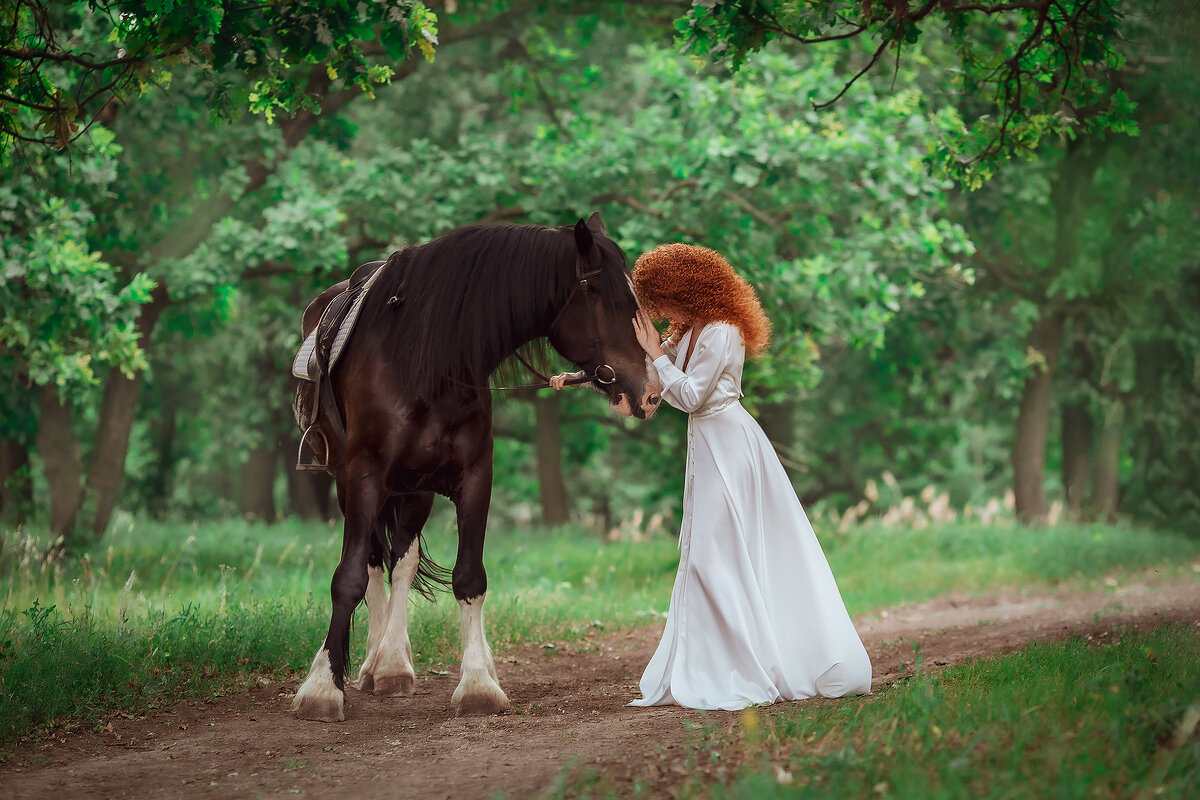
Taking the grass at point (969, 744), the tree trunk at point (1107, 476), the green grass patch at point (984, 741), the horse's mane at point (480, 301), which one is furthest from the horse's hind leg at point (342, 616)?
the tree trunk at point (1107, 476)

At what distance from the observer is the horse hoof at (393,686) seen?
20.3ft

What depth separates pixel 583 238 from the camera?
17.2ft

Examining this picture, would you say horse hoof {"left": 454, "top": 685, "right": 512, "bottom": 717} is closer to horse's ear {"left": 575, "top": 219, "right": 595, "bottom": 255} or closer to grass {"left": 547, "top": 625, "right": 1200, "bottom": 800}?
grass {"left": 547, "top": 625, "right": 1200, "bottom": 800}

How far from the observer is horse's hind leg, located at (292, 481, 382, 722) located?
17.6 feet

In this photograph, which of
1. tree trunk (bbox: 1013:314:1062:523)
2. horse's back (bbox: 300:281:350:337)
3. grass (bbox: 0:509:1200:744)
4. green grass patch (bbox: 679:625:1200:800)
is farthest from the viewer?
tree trunk (bbox: 1013:314:1062:523)

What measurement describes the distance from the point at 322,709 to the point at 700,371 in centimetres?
251

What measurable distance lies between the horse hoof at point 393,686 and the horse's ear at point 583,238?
8.96 feet

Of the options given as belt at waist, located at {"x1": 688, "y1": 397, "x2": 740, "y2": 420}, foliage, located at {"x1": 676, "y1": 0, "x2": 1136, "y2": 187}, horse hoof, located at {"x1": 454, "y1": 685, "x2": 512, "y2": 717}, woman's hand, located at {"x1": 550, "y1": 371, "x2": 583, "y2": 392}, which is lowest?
horse hoof, located at {"x1": 454, "y1": 685, "x2": 512, "y2": 717}

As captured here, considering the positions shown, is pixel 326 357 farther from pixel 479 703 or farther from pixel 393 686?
pixel 479 703

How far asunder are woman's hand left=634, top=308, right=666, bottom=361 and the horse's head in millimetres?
30

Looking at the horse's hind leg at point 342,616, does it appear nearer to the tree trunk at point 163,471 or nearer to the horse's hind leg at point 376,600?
the horse's hind leg at point 376,600

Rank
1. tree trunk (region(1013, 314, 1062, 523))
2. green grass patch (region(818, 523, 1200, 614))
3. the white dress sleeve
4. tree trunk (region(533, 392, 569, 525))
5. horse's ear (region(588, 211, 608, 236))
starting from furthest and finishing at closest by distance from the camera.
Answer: tree trunk (region(533, 392, 569, 525)) < tree trunk (region(1013, 314, 1062, 523)) < green grass patch (region(818, 523, 1200, 614)) < horse's ear (region(588, 211, 608, 236)) < the white dress sleeve

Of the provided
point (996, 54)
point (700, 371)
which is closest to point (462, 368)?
point (700, 371)

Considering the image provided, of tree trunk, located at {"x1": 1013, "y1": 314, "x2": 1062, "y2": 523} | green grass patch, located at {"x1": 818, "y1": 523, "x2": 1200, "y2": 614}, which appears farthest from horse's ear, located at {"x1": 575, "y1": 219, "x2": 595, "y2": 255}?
tree trunk, located at {"x1": 1013, "y1": 314, "x2": 1062, "y2": 523}
